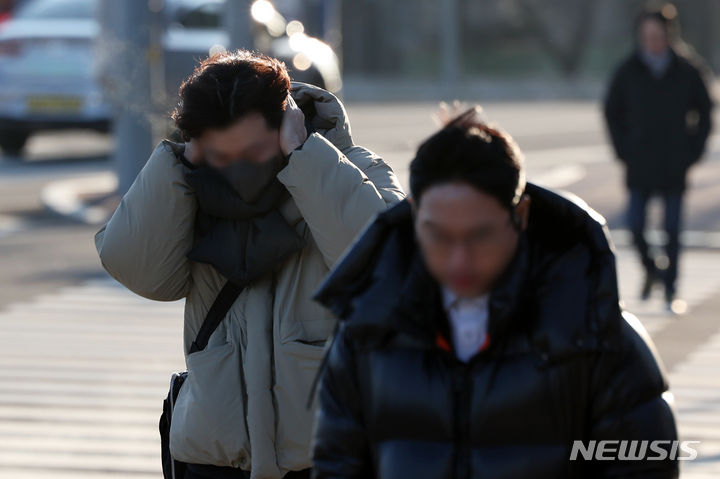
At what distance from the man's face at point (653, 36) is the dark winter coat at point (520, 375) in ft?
22.5

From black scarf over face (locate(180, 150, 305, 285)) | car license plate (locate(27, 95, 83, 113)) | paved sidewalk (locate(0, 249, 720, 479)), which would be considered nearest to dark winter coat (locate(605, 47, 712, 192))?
paved sidewalk (locate(0, 249, 720, 479))

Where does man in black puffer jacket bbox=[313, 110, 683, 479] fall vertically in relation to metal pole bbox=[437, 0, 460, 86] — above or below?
above

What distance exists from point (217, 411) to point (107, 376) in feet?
13.7

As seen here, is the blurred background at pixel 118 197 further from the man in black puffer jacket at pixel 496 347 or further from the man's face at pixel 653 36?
the man's face at pixel 653 36

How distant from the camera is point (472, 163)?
2.25 meters

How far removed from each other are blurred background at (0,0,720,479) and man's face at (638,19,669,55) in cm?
163

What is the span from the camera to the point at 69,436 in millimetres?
6273

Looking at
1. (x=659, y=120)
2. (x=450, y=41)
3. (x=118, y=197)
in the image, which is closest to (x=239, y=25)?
(x=118, y=197)

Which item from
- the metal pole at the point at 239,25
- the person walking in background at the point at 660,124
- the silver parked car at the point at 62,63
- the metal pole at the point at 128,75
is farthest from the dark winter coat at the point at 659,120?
the silver parked car at the point at 62,63

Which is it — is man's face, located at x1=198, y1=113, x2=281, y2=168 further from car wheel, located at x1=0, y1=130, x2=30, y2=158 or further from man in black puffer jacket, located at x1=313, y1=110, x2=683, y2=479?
car wheel, located at x1=0, y1=130, x2=30, y2=158

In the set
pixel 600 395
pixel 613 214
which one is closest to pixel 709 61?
pixel 613 214

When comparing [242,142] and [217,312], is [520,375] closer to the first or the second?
[242,142]

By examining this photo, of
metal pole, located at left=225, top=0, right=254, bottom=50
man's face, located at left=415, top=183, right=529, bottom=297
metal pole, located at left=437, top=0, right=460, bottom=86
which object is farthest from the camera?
metal pole, located at left=437, top=0, right=460, bottom=86

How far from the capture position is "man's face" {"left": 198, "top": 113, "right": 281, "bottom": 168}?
3164 millimetres
